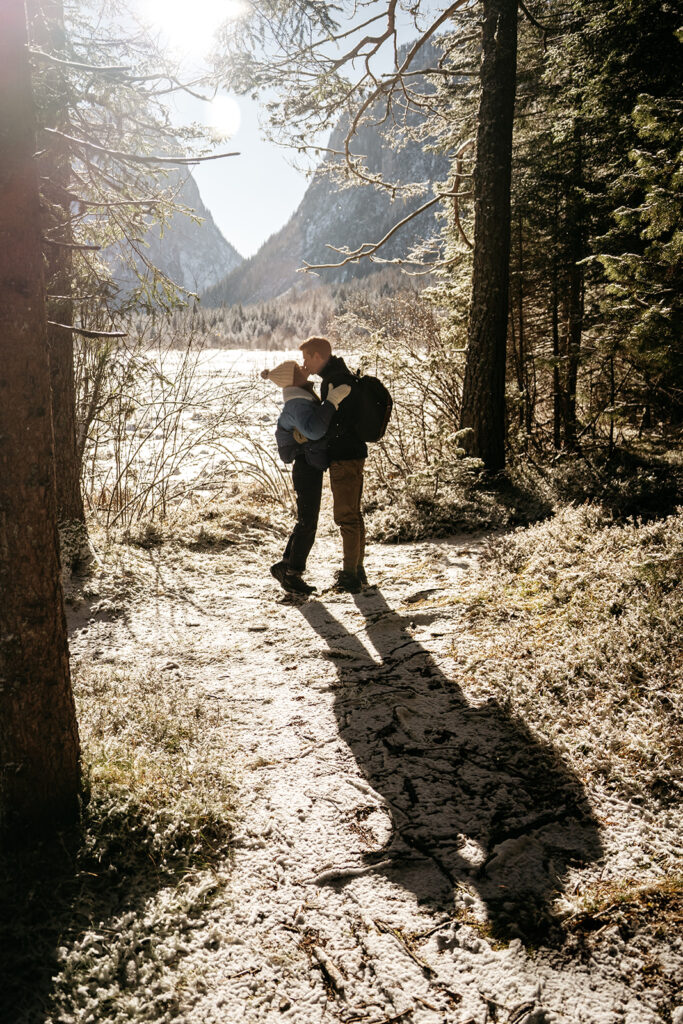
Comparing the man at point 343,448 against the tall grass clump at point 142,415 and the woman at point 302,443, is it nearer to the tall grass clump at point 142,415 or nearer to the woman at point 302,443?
the woman at point 302,443

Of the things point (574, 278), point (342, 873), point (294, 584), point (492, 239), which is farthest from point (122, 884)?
point (574, 278)

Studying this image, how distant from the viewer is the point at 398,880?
7.60 ft

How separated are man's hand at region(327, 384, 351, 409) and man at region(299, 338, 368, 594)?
47mm

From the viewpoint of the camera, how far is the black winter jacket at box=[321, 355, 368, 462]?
16.5 feet

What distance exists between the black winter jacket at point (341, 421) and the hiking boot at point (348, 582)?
114cm

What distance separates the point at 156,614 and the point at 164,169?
14.4 feet

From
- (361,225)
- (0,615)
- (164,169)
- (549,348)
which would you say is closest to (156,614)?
(0,615)

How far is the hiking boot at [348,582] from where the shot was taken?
5.57 meters

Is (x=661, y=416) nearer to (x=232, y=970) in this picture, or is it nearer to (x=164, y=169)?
(x=164, y=169)

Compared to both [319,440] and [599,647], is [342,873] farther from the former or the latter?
[319,440]

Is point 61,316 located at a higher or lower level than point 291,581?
higher

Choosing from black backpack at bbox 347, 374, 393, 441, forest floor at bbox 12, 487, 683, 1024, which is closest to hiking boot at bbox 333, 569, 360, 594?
black backpack at bbox 347, 374, 393, 441

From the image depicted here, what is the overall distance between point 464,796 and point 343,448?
3014 mm

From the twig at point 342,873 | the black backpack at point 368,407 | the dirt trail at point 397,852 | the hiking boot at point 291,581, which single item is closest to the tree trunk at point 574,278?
the black backpack at point 368,407
